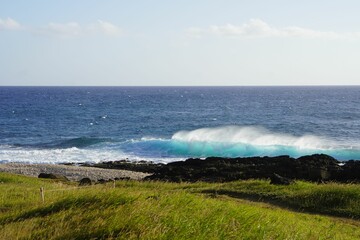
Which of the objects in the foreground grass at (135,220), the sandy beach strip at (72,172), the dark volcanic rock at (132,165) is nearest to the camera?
the foreground grass at (135,220)

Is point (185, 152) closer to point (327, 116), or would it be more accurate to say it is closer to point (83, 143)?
point (83, 143)

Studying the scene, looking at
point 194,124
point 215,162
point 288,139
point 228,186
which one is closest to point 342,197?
point 228,186

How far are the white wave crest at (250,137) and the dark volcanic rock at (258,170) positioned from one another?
17.6m

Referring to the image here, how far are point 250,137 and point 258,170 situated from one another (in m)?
29.1

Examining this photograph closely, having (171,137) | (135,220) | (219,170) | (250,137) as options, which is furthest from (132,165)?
(135,220)

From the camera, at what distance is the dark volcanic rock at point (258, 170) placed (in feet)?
104

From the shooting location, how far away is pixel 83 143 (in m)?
62.6

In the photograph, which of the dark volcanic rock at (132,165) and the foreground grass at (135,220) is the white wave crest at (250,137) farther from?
the foreground grass at (135,220)

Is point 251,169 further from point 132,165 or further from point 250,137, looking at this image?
point 250,137

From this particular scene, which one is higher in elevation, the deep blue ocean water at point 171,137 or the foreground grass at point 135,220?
the foreground grass at point 135,220

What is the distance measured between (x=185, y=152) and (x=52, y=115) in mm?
51235

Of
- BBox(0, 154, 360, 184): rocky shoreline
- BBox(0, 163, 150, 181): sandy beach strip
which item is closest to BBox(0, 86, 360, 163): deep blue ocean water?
BBox(0, 163, 150, 181): sandy beach strip

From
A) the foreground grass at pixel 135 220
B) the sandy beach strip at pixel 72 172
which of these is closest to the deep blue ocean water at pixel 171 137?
the sandy beach strip at pixel 72 172

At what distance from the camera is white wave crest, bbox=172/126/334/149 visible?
59.9 m
